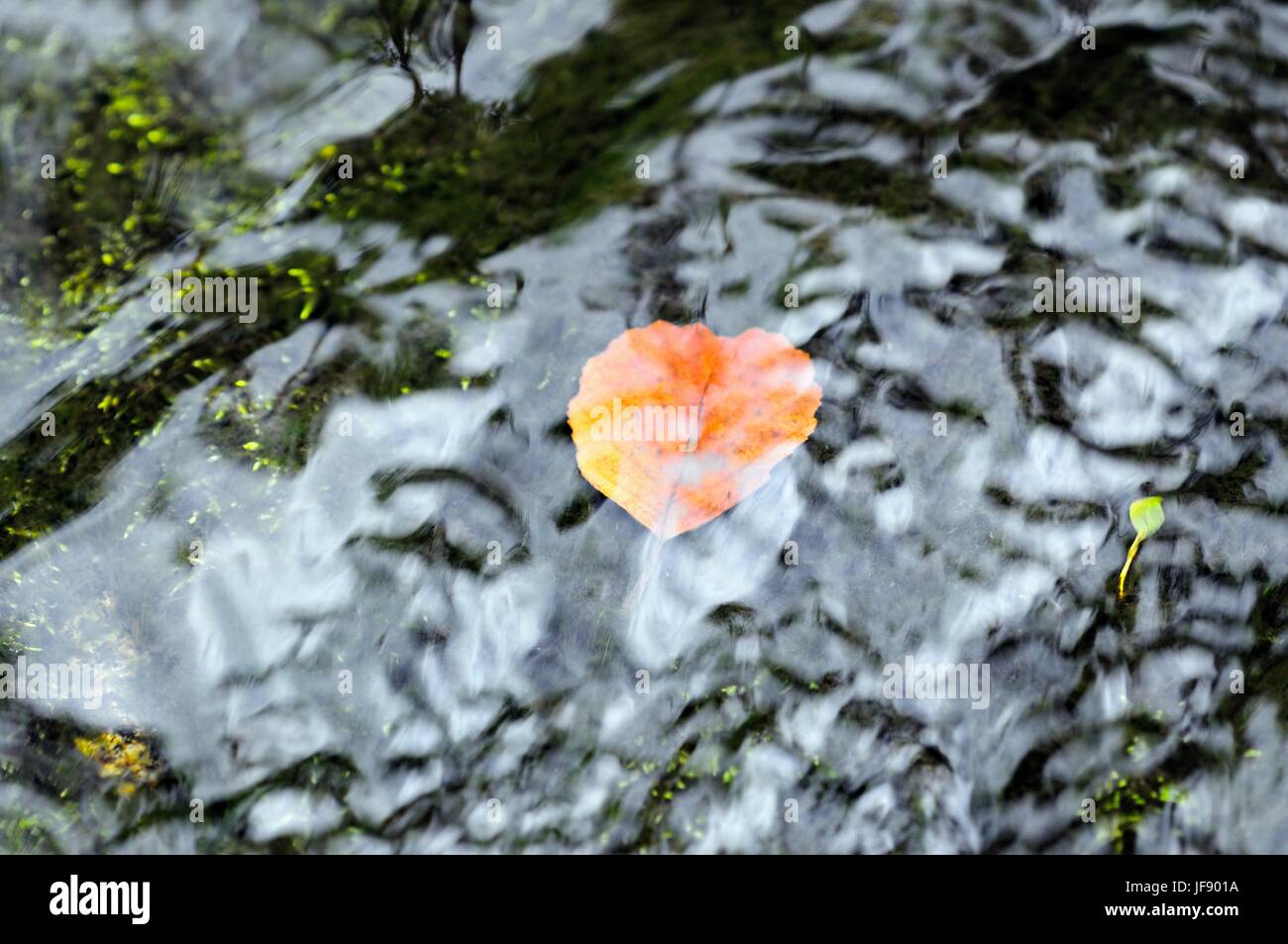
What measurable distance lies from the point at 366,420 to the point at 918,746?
2.03m

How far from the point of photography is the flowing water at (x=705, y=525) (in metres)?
2.96

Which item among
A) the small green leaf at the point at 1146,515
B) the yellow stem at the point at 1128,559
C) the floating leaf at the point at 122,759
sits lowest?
the floating leaf at the point at 122,759

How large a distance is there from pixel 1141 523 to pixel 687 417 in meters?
1.46

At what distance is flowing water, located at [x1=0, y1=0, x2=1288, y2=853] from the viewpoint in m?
2.96

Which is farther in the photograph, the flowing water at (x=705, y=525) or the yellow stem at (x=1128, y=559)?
the yellow stem at (x=1128, y=559)

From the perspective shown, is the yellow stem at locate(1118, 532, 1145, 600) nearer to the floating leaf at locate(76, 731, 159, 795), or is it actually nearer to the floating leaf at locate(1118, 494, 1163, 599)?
the floating leaf at locate(1118, 494, 1163, 599)

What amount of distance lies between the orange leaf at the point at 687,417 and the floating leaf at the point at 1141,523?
3.45 feet

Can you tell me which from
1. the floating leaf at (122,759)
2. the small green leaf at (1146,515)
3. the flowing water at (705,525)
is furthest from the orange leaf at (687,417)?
the floating leaf at (122,759)

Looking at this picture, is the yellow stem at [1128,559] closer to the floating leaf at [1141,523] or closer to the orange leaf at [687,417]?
the floating leaf at [1141,523]

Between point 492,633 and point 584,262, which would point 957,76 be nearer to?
point 584,262

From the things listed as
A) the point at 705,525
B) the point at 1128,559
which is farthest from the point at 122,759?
the point at 1128,559

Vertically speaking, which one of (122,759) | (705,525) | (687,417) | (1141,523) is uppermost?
(687,417)

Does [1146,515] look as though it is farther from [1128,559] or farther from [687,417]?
[687,417]

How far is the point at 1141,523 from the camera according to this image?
3.07 metres
